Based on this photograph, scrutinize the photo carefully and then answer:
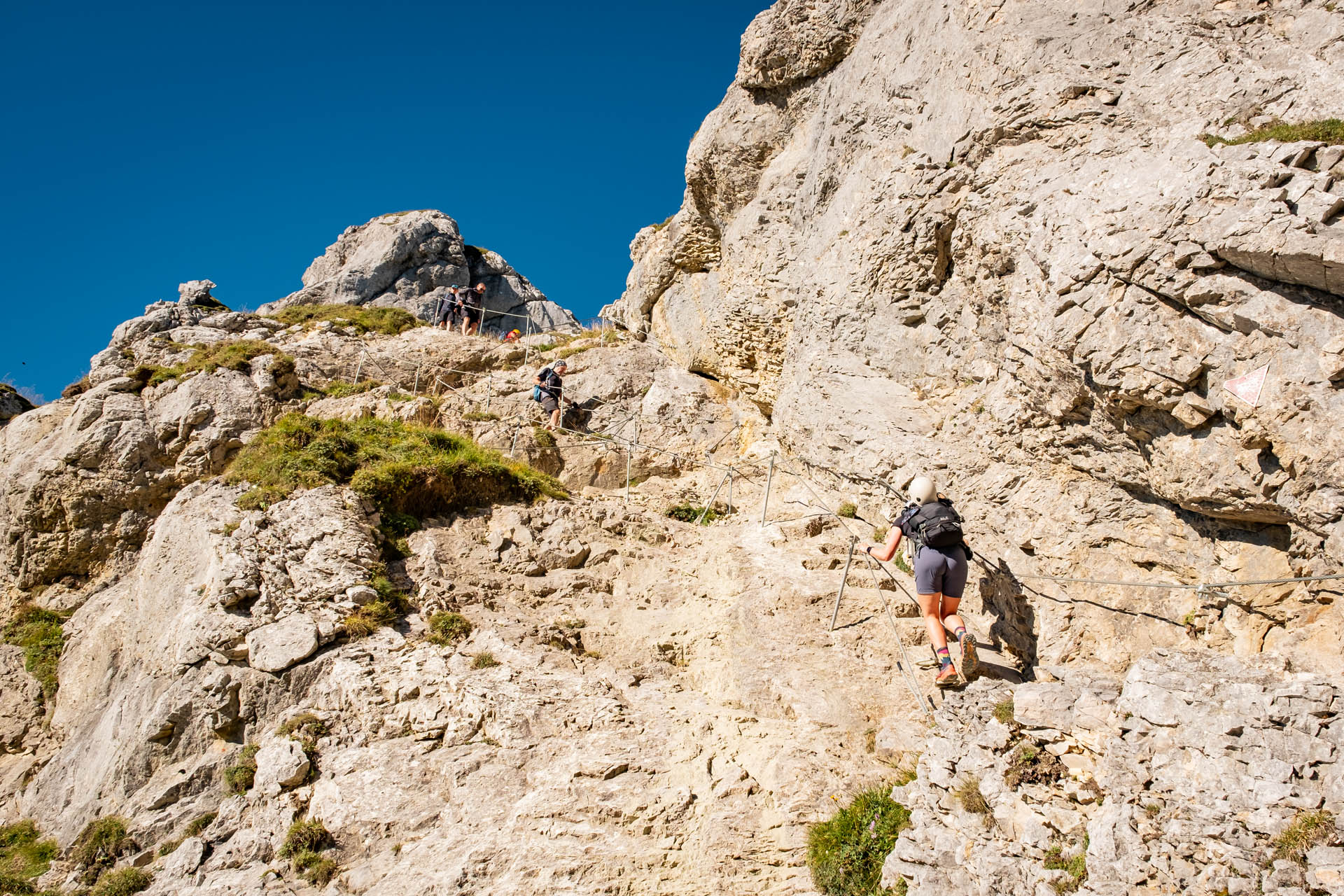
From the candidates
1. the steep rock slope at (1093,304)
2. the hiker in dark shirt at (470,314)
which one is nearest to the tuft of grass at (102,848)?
the steep rock slope at (1093,304)

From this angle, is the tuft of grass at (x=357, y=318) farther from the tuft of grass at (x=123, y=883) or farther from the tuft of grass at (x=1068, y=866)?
the tuft of grass at (x=1068, y=866)

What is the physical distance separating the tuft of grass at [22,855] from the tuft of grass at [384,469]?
5.36 meters

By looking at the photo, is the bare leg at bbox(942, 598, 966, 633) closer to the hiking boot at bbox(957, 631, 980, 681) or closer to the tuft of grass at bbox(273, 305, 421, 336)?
the hiking boot at bbox(957, 631, 980, 681)

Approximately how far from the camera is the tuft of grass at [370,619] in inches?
452

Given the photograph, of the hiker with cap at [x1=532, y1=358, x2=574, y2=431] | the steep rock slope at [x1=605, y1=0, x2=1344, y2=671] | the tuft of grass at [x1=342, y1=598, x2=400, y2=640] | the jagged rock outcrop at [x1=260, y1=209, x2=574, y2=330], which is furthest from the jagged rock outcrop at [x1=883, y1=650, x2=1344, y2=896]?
the jagged rock outcrop at [x1=260, y1=209, x2=574, y2=330]

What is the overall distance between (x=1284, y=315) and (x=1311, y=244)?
2.33ft

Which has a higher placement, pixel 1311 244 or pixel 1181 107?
pixel 1181 107

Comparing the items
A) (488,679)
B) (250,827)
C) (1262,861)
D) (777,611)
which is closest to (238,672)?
(250,827)

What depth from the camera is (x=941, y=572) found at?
31.6 ft

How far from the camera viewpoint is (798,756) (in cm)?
891

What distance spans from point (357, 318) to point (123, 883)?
2303 cm

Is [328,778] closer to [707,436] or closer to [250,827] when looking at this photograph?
[250,827]

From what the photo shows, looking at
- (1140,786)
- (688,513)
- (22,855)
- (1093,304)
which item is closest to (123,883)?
(22,855)

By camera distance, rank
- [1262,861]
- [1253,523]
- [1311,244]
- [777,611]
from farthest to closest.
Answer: [777,611]
[1253,523]
[1311,244]
[1262,861]
